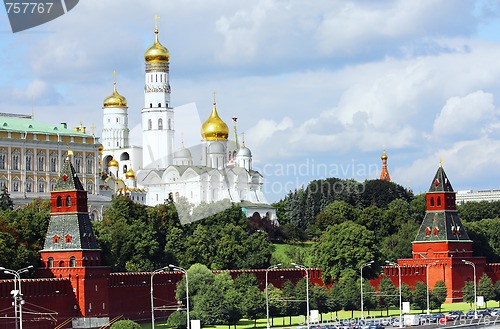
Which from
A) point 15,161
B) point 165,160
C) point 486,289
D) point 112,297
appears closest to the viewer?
point 112,297

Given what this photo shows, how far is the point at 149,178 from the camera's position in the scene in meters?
185

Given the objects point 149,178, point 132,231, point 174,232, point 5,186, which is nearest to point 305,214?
point 149,178

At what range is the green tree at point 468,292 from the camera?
4535 inches

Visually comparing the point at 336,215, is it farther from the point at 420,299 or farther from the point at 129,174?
the point at 420,299

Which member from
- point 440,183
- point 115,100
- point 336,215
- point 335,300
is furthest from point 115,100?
point 335,300

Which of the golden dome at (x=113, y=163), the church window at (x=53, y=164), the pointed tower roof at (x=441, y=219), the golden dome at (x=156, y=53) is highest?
the golden dome at (x=156, y=53)

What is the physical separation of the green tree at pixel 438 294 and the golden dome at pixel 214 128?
2915 inches

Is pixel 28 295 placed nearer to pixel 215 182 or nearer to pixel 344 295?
pixel 344 295

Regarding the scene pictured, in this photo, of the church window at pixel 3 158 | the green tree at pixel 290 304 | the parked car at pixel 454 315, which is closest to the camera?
the parked car at pixel 454 315

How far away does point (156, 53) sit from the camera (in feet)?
591

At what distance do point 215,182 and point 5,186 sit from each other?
36846 millimetres

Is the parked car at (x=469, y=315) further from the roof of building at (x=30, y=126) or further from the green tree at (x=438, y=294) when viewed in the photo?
the roof of building at (x=30, y=126)

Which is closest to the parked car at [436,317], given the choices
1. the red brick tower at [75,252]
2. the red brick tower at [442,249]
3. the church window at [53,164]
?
the red brick tower at [442,249]

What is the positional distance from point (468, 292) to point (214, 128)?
7557 cm
